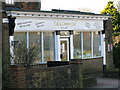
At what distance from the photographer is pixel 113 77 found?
16.8m

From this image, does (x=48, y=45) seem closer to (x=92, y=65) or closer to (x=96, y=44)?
(x=92, y=65)

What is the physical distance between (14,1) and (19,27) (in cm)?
248

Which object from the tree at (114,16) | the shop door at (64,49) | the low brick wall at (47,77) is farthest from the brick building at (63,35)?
the tree at (114,16)

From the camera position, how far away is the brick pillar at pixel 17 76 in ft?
29.2

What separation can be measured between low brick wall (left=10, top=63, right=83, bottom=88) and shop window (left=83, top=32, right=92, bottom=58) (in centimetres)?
828

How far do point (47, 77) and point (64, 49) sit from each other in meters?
8.60

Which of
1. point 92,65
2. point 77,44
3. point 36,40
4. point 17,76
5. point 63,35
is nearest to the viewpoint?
point 17,76

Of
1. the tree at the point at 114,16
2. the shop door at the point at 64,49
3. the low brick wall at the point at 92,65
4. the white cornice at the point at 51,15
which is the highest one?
the tree at the point at 114,16

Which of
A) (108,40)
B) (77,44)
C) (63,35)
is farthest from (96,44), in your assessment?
(63,35)

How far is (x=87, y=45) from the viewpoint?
20156mm

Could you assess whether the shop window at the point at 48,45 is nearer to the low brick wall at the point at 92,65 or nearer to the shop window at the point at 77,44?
the shop window at the point at 77,44

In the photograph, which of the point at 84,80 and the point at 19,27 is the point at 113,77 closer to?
the point at 84,80

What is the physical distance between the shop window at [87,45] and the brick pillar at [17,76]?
11054 mm

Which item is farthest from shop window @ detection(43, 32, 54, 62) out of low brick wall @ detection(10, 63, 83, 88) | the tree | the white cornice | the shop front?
the tree
